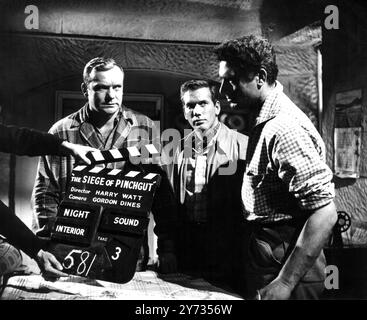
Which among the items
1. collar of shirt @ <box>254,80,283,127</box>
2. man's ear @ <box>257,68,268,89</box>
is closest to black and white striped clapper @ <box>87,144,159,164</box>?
collar of shirt @ <box>254,80,283,127</box>

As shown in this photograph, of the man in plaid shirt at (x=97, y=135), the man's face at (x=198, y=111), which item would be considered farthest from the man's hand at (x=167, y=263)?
the man's face at (x=198, y=111)

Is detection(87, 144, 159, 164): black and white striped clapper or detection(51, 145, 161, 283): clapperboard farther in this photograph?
detection(87, 144, 159, 164): black and white striped clapper

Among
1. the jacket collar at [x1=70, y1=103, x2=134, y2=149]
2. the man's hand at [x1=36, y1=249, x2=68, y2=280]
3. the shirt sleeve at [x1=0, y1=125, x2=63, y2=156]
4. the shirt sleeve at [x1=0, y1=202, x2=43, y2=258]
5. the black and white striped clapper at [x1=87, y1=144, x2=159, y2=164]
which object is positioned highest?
the jacket collar at [x1=70, y1=103, x2=134, y2=149]

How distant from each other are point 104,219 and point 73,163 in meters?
0.53

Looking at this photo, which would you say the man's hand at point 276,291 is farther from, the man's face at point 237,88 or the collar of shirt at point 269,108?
the man's face at point 237,88

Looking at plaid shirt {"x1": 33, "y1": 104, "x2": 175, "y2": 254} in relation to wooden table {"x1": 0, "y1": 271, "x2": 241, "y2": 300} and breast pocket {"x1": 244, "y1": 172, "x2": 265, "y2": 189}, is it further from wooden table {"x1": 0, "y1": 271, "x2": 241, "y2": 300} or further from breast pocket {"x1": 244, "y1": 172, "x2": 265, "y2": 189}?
breast pocket {"x1": 244, "y1": 172, "x2": 265, "y2": 189}

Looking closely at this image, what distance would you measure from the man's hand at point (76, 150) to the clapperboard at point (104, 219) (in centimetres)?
5

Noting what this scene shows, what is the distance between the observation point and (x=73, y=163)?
401 centimetres

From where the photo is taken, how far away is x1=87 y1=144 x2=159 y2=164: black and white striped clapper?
13.2 ft

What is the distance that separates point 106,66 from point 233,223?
1.67 m

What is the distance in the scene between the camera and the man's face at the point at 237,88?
13.0 ft

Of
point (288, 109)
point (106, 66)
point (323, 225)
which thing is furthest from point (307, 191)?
point (106, 66)

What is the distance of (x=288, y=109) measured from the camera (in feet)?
12.8
